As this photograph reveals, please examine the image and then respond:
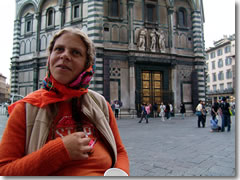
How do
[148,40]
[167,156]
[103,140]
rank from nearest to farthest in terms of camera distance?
[103,140]
[167,156]
[148,40]

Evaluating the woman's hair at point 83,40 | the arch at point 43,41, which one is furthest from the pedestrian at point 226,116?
the arch at point 43,41

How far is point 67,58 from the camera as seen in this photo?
112 centimetres

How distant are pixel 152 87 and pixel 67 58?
13535mm

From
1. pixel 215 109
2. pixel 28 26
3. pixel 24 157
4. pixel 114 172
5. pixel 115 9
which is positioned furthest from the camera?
pixel 28 26

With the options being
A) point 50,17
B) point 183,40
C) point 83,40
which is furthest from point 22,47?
point 83,40

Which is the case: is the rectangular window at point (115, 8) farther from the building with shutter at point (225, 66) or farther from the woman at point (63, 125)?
the woman at point (63, 125)

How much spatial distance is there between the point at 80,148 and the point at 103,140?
0.84 feet

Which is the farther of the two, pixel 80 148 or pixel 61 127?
pixel 61 127

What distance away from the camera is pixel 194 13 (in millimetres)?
15617

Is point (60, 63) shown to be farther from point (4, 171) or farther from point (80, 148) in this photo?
point (4, 171)

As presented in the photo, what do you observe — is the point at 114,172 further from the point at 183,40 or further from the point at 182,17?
the point at 182,17

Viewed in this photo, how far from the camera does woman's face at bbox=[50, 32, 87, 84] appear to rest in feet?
3.66

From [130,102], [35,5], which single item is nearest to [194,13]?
[130,102]

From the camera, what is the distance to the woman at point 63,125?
958 millimetres
